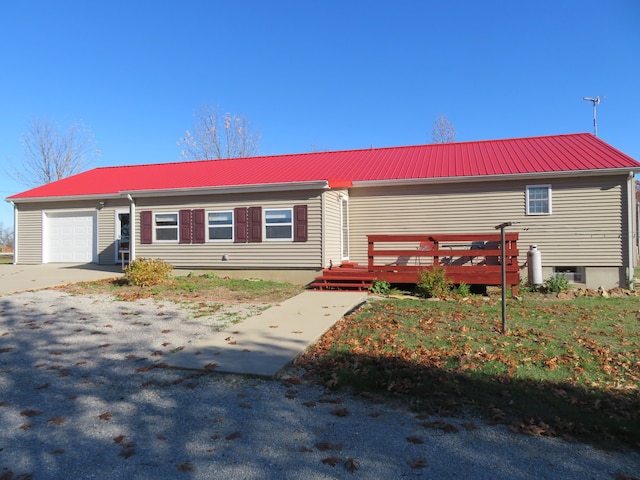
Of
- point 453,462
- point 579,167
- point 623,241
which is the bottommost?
point 453,462

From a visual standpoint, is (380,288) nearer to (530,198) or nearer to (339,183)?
(339,183)

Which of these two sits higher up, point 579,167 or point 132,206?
point 579,167

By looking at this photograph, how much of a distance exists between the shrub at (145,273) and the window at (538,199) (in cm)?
1034

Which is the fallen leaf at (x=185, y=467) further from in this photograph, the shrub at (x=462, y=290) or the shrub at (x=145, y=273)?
the shrub at (x=145, y=273)

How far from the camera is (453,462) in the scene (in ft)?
9.68

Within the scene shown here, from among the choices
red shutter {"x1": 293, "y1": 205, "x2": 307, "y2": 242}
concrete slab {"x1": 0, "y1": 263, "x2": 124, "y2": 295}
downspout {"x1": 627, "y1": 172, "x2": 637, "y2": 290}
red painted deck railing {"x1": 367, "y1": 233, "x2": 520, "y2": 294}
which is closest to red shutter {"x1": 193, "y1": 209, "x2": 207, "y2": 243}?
concrete slab {"x1": 0, "y1": 263, "x2": 124, "y2": 295}

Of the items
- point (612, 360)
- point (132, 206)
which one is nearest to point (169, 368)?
point (612, 360)

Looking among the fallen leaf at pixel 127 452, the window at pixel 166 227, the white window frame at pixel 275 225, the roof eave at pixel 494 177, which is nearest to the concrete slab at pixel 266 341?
the fallen leaf at pixel 127 452

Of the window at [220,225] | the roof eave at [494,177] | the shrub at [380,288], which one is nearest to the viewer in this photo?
the shrub at [380,288]

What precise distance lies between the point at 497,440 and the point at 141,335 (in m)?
5.02

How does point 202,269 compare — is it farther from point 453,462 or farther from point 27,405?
point 453,462

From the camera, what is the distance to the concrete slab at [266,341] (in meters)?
4.91

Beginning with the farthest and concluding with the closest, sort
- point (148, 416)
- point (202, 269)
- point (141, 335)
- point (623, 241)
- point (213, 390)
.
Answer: point (202, 269) → point (623, 241) → point (141, 335) → point (213, 390) → point (148, 416)

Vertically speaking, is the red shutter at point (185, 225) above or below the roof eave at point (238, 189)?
below
